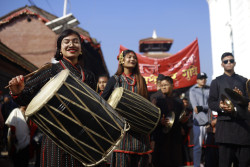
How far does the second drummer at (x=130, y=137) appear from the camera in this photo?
9.27 feet

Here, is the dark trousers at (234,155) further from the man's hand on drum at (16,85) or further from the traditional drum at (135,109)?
the man's hand on drum at (16,85)

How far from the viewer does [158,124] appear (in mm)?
3693

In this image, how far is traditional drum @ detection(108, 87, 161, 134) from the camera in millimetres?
2719

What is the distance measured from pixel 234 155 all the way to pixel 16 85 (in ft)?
9.12

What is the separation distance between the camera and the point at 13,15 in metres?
18.7

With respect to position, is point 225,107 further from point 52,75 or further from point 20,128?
point 20,128

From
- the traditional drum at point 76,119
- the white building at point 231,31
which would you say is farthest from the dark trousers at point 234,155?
the white building at point 231,31

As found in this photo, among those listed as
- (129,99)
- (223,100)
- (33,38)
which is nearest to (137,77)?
A: (129,99)

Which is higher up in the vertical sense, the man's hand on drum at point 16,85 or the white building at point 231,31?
the white building at point 231,31

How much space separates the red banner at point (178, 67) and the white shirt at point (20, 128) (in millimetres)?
4963

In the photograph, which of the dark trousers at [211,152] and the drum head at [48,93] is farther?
the dark trousers at [211,152]

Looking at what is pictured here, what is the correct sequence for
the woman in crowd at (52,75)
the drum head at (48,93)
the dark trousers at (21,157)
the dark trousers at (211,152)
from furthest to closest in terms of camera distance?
the dark trousers at (21,157) → the dark trousers at (211,152) → the woman in crowd at (52,75) → the drum head at (48,93)

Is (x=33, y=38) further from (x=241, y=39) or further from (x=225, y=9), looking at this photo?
(x=241, y=39)

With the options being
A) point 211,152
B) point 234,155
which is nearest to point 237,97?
point 234,155
